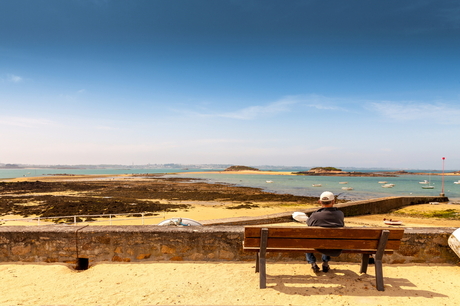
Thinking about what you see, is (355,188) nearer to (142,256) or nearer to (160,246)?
(160,246)

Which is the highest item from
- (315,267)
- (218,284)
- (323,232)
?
(323,232)

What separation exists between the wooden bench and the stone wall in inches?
37.1

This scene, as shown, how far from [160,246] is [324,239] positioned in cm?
253

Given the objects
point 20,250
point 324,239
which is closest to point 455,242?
point 324,239

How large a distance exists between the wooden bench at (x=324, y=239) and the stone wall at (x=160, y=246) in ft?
3.09

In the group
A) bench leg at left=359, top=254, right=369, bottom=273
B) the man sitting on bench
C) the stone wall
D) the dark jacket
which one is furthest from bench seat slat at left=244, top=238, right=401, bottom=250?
the stone wall

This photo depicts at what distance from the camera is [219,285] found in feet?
12.3

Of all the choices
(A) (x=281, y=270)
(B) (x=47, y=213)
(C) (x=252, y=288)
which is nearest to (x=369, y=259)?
(A) (x=281, y=270)

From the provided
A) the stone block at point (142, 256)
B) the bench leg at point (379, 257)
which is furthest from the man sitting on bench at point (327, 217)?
the stone block at point (142, 256)

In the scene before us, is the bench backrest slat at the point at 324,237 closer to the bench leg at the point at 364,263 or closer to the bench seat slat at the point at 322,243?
the bench seat slat at the point at 322,243

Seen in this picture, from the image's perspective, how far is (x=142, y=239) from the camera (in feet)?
15.1

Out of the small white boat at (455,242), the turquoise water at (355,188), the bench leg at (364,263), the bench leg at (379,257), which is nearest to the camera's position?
the bench leg at (379,257)

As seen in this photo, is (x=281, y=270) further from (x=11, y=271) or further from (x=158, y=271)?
(x=11, y=271)

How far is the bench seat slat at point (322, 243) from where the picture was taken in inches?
142
